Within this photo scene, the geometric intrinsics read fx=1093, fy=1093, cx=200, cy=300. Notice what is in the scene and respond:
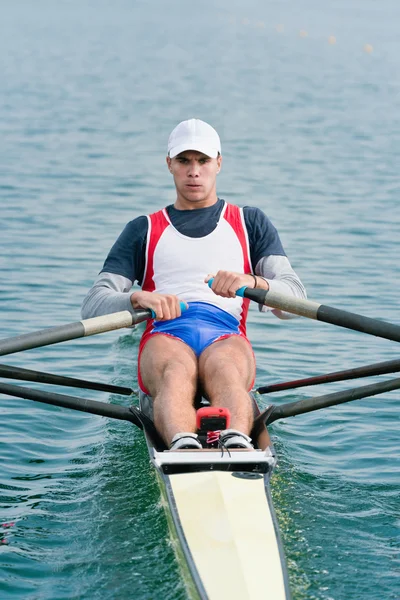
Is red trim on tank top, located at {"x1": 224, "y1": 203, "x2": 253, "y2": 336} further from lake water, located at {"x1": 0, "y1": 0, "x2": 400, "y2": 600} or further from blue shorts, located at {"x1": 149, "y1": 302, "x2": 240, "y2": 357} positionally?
lake water, located at {"x1": 0, "y1": 0, "x2": 400, "y2": 600}

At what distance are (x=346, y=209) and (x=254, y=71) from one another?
2009 cm

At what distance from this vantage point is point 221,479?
4969mm

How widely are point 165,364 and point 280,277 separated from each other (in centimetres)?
90

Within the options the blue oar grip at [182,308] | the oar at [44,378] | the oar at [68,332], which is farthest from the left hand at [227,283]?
the oar at [44,378]

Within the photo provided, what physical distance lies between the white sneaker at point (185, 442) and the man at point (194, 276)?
401mm

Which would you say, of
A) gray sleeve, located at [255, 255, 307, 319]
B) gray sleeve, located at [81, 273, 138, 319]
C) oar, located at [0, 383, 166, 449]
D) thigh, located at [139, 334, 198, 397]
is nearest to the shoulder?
gray sleeve, located at [255, 255, 307, 319]

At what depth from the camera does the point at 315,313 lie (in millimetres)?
5668

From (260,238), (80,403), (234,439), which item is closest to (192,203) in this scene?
(260,238)

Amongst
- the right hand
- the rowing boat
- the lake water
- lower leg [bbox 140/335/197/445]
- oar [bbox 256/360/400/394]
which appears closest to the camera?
the rowing boat

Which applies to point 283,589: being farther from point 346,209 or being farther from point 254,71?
point 254,71

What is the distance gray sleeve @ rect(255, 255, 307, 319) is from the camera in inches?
239

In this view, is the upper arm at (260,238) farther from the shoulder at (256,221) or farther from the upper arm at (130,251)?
the upper arm at (130,251)

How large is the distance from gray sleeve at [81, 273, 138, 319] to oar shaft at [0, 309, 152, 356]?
0.11 metres

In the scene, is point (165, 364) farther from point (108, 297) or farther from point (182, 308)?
point (108, 297)
